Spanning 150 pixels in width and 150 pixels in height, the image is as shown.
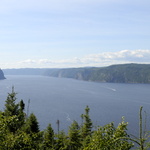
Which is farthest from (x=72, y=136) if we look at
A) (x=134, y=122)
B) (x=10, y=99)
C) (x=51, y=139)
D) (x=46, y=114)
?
(x=46, y=114)

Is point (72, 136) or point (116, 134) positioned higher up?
point (116, 134)

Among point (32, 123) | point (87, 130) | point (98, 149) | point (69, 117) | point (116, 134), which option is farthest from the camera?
point (69, 117)

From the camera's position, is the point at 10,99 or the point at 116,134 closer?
the point at 116,134

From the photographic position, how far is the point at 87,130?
183 feet

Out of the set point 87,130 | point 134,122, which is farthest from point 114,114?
point 87,130

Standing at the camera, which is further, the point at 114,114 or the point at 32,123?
the point at 114,114

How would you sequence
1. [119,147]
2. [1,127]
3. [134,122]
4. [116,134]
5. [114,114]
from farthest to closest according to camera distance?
1. [114,114]
2. [134,122]
3. [1,127]
4. [116,134]
5. [119,147]

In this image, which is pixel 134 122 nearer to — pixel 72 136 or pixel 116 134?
pixel 72 136

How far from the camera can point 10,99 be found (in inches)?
1662

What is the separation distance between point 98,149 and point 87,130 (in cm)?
4875

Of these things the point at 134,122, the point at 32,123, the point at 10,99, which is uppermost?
the point at 10,99

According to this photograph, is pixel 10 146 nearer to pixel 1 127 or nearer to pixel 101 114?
pixel 1 127

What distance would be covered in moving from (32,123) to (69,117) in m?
66.8

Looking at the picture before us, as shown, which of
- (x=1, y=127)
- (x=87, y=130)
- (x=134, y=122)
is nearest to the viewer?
(x=1, y=127)
